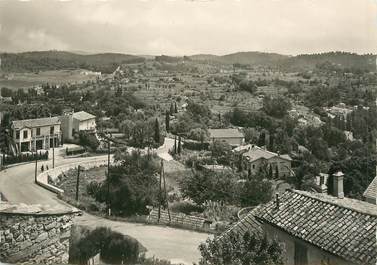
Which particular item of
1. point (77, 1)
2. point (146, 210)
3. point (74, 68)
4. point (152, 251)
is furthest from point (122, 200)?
point (77, 1)

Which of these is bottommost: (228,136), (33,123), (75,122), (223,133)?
(228,136)

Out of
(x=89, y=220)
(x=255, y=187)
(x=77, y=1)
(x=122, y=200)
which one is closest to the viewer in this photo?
(x=77, y=1)

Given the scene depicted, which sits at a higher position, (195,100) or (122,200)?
(195,100)

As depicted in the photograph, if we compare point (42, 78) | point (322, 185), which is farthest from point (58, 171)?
point (322, 185)

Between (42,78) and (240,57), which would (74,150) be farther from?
(240,57)

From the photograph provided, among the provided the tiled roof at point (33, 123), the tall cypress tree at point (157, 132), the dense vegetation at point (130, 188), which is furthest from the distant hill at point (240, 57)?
the tall cypress tree at point (157, 132)

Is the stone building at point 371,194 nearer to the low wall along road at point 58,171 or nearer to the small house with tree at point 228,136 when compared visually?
the low wall along road at point 58,171

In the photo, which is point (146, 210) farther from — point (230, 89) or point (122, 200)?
point (230, 89)

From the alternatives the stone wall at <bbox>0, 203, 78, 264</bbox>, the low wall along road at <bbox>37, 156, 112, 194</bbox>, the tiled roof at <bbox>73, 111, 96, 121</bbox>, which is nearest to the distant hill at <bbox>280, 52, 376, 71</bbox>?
the stone wall at <bbox>0, 203, 78, 264</bbox>

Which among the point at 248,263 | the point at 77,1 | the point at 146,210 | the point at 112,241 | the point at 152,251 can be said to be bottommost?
the point at 146,210
